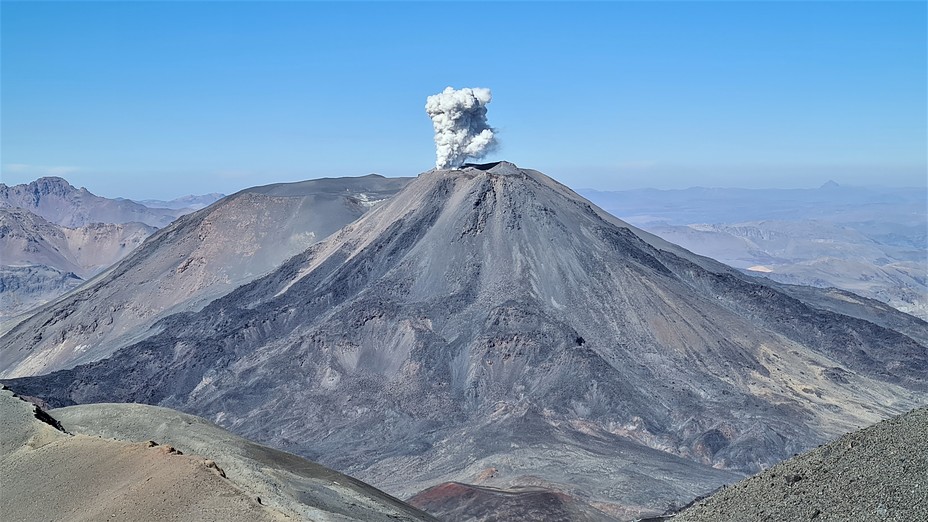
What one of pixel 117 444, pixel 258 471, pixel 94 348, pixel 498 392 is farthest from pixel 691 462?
pixel 94 348

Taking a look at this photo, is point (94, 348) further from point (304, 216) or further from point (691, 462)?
point (691, 462)

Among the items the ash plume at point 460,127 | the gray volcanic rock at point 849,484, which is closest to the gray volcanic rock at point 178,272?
the ash plume at point 460,127

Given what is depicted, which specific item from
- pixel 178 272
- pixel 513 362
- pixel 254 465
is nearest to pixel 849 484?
pixel 254 465

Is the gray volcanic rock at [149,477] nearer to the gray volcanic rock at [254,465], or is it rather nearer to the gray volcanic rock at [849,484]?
the gray volcanic rock at [254,465]

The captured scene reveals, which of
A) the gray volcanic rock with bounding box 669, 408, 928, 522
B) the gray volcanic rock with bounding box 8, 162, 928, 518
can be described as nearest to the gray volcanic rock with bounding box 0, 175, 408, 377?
the gray volcanic rock with bounding box 8, 162, 928, 518

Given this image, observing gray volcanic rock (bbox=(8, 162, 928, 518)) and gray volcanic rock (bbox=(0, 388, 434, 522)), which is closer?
gray volcanic rock (bbox=(0, 388, 434, 522))

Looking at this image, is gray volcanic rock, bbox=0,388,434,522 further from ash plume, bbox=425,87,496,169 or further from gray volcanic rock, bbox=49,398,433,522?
ash plume, bbox=425,87,496,169
